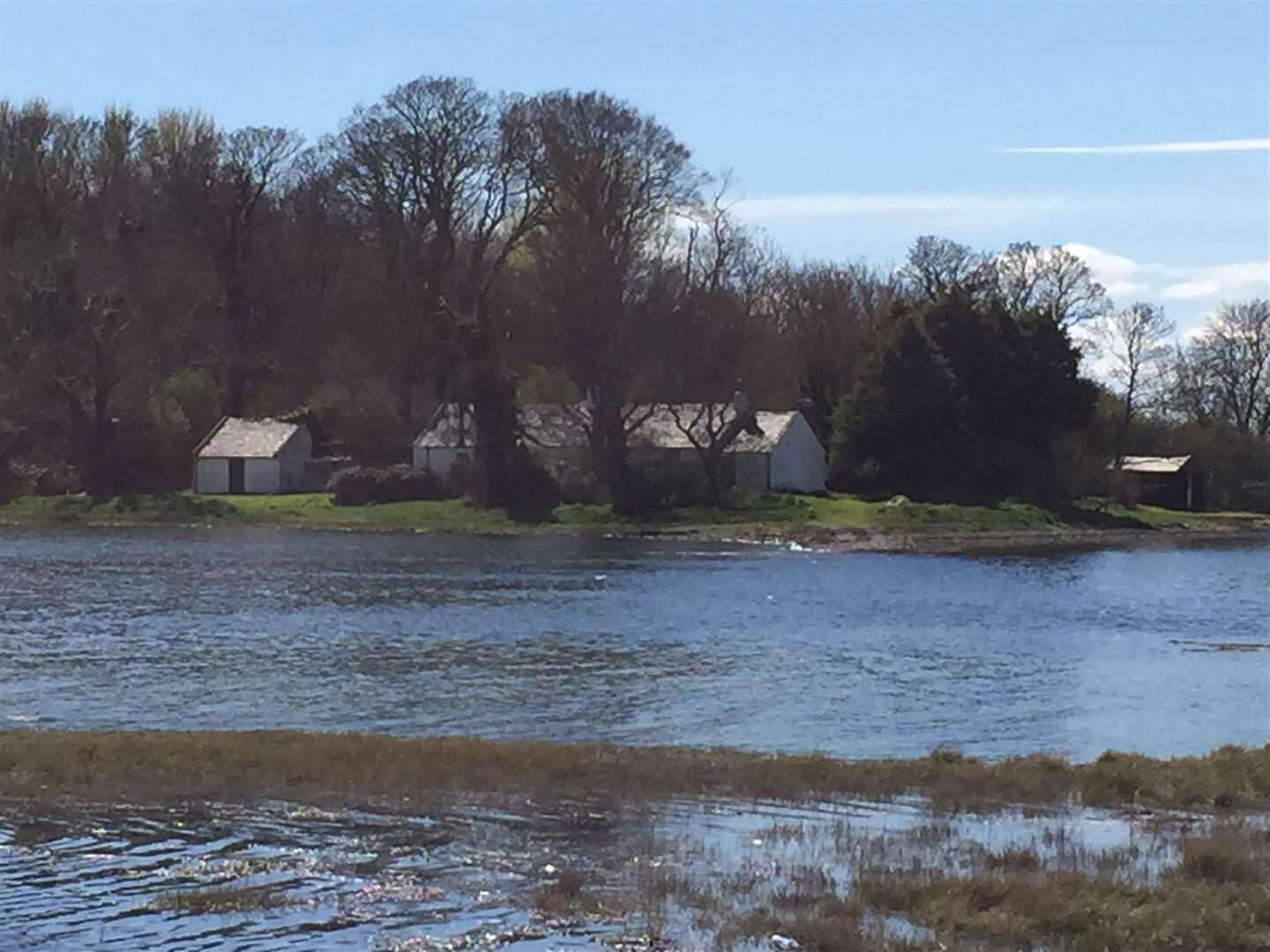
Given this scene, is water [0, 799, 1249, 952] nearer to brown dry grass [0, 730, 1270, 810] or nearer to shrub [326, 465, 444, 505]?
brown dry grass [0, 730, 1270, 810]

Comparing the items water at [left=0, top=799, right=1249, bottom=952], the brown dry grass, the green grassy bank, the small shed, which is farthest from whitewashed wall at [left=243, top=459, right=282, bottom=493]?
Result: water at [left=0, top=799, right=1249, bottom=952]

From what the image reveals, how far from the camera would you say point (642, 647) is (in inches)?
1545

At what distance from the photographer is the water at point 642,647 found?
93.0ft

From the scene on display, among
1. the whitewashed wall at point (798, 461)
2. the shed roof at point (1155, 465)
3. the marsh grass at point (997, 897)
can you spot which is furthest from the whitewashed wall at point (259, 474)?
the marsh grass at point (997, 897)

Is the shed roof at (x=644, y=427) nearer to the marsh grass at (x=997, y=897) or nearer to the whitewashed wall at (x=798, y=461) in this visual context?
the whitewashed wall at (x=798, y=461)

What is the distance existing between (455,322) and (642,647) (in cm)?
5118

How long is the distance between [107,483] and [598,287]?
24.8 meters

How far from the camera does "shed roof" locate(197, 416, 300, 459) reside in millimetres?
93688

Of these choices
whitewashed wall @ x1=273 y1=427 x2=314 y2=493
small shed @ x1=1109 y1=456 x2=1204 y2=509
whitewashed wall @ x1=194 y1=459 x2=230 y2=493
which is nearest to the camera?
whitewashed wall @ x1=194 y1=459 x2=230 y2=493

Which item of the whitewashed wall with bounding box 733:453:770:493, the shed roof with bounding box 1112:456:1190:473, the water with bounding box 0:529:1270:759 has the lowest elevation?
the water with bounding box 0:529:1270:759

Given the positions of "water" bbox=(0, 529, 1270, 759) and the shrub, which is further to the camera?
the shrub

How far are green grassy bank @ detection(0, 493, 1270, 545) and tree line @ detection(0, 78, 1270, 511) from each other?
1990 millimetres

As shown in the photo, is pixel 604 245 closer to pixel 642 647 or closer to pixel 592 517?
pixel 592 517

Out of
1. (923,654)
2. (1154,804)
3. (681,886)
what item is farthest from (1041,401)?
(681,886)
